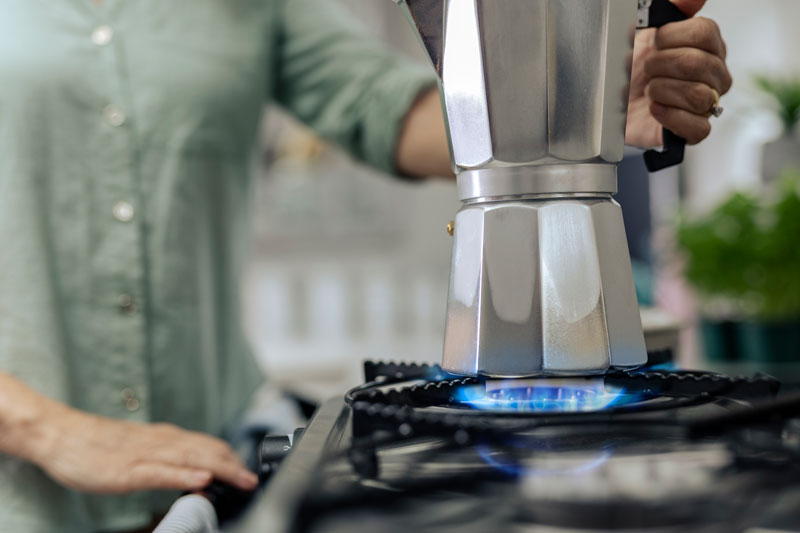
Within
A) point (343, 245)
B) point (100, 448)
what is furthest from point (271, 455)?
point (343, 245)

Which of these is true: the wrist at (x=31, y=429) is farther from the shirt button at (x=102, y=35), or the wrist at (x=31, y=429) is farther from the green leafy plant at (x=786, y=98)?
the green leafy plant at (x=786, y=98)

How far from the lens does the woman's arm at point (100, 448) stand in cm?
45

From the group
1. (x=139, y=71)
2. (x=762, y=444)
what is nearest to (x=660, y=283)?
(x=139, y=71)

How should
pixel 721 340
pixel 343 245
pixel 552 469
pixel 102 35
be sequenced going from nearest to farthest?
pixel 552 469
pixel 102 35
pixel 721 340
pixel 343 245

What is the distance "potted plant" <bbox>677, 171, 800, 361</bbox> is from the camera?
1.39 meters

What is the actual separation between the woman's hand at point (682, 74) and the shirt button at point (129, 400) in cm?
48

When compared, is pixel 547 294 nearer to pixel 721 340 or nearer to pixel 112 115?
pixel 112 115

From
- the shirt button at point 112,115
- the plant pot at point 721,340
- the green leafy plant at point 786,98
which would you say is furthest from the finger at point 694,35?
the green leafy plant at point 786,98

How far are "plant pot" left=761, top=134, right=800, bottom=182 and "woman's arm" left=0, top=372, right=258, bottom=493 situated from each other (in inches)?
52.9

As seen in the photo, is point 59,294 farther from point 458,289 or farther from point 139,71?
point 458,289

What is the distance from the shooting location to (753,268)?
1.44 m

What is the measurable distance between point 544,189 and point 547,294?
0.05m

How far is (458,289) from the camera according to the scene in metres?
0.41

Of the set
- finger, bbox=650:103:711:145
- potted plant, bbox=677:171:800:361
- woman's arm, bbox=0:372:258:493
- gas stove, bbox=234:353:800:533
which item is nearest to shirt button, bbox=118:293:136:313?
woman's arm, bbox=0:372:258:493
